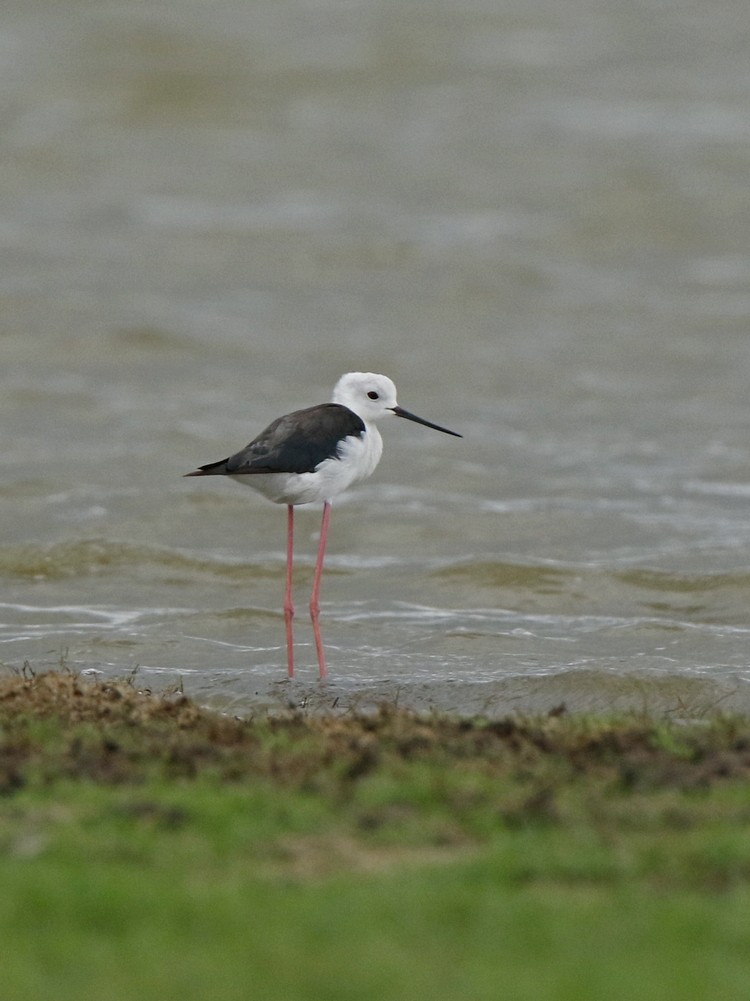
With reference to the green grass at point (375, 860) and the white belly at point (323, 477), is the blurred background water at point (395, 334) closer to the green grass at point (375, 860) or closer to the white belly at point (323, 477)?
the white belly at point (323, 477)

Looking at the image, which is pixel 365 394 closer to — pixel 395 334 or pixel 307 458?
pixel 307 458

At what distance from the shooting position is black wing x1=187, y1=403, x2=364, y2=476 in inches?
437

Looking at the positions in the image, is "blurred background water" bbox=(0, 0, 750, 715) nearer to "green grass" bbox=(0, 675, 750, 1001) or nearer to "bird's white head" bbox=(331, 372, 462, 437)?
"bird's white head" bbox=(331, 372, 462, 437)

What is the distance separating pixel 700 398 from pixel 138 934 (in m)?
18.5

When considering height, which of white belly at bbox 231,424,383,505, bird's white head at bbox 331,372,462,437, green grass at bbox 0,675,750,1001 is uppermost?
bird's white head at bbox 331,372,462,437

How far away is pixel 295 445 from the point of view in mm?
11266

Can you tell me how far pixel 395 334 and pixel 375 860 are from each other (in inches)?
762

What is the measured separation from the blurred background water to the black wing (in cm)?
152

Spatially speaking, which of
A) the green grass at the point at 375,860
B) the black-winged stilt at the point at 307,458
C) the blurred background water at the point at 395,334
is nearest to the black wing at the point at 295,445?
the black-winged stilt at the point at 307,458

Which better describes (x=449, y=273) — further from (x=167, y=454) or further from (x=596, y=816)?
(x=596, y=816)

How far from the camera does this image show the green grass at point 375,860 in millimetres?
5148

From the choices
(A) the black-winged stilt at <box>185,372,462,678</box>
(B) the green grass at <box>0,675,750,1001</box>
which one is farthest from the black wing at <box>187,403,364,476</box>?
(B) the green grass at <box>0,675,750,1001</box>

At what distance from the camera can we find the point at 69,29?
116 ft

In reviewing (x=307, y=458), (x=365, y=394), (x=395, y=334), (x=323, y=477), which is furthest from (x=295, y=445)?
(x=395, y=334)
